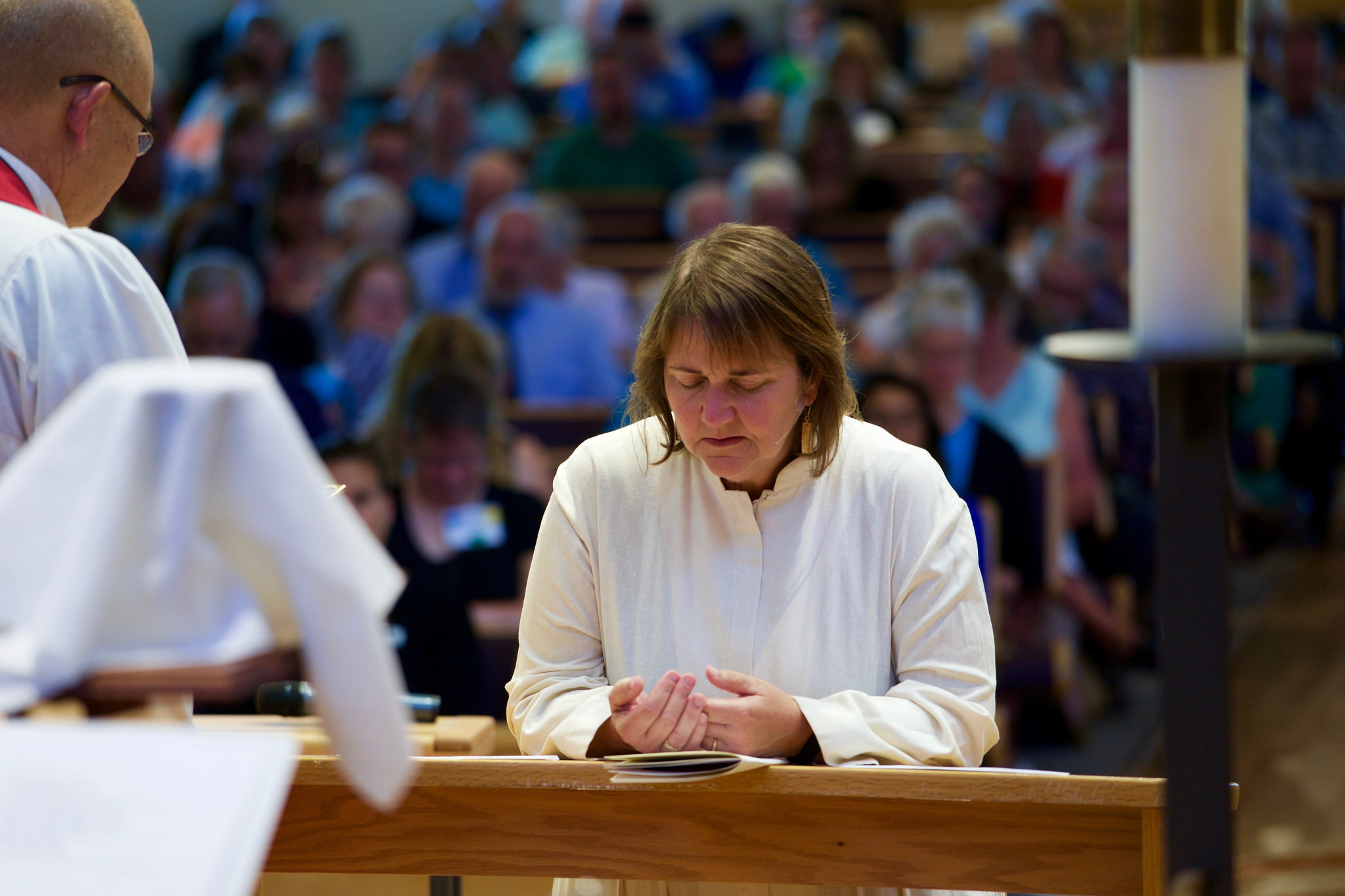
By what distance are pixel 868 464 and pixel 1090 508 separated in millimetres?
3384

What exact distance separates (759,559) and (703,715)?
237 mm

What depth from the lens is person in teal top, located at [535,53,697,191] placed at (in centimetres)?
748

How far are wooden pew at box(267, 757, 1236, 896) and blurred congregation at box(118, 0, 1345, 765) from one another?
1552mm

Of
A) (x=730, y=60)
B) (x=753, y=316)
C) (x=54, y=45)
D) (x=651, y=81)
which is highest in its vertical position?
(x=730, y=60)

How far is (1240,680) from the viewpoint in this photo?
16.6 feet

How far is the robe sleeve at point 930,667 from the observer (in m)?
1.74

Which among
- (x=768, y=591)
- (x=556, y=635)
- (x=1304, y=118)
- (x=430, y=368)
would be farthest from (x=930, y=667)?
(x=1304, y=118)

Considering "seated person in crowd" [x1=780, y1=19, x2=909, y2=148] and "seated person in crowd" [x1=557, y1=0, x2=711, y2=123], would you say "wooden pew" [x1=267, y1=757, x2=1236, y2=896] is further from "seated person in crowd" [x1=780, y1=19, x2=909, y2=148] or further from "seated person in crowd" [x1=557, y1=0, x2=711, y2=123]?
"seated person in crowd" [x1=557, y1=0, x2=711, y2=123]

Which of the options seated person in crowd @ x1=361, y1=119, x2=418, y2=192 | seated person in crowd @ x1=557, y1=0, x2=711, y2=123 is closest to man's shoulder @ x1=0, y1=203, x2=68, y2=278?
seated person in crowd @ x1=361, y1=119, x2=418, y2=192

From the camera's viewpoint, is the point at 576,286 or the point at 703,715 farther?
the point at 576,286

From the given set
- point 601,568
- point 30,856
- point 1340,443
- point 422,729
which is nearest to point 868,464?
point 601,568

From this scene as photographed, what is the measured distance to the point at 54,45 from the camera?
1.80 m

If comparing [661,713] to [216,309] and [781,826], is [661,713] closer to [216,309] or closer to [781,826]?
[781,826]

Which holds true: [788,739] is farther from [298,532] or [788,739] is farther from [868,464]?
[298,532]
